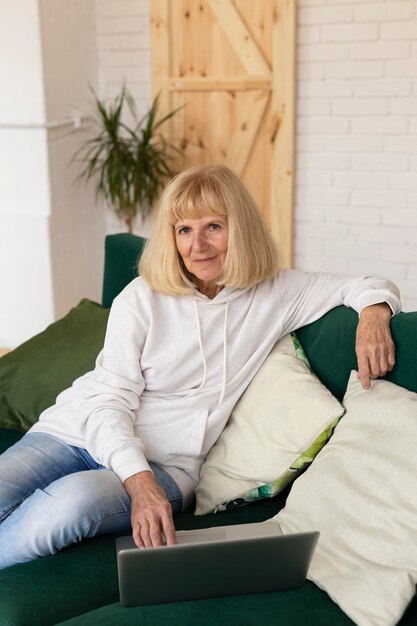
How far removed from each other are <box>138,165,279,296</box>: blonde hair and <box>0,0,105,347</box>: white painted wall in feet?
9.16

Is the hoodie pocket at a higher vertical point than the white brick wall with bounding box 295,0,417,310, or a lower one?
lower

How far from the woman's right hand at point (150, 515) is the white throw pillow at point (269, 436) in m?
0.28

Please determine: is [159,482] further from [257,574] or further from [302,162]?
[302,162]

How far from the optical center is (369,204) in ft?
16.6

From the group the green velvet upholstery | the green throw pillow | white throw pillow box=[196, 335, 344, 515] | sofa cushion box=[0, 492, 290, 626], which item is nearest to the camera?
sofa cushion box=[0, 492, 290, 626]

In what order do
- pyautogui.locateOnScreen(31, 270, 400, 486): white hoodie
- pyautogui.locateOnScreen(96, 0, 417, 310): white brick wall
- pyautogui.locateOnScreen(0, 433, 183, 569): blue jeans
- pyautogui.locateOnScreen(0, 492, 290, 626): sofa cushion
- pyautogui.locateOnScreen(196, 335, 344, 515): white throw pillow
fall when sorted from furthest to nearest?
pyautogui.locateOnScreen(96, 0, 417, 310): white brick wall
pyautogui.locateOnScreen(31, 270, 400, 486): white hoodie
pyautogui.locateOnScreen(196, 335, 344, 515): white throw pillow
pyautogui.locateOnScreen(0, 433, 183, 569): blue jeans
pyautogui.locateOnScreen(0, 492, 290, 626): sofa cushion

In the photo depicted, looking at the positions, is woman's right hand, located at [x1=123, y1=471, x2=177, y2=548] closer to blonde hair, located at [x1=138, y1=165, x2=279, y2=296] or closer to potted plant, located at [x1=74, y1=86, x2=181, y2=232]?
blonde hair, located at [x1=138, y1=165, x2=279, y2=296]

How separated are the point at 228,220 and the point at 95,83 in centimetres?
351

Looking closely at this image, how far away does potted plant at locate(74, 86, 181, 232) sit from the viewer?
5.25 metres

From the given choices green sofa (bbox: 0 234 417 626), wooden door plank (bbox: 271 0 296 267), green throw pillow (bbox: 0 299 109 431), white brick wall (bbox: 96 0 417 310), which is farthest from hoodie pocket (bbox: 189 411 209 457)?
white brick wall (bbox: 96 0 417 310)

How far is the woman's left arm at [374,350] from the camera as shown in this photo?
2150mm

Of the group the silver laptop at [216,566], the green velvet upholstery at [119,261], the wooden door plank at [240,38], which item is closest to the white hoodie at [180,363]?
the silver laptop at [216,566]

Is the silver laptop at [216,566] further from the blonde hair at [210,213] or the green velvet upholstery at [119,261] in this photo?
the green velvet upholstery at [119,261]

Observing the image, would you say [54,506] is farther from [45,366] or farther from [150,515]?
[45,366]
